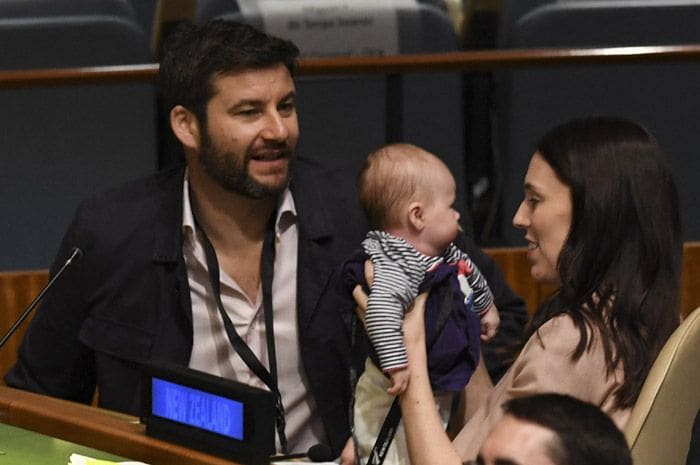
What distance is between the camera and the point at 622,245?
1906 millimetres

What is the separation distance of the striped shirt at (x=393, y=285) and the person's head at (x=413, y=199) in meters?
0.02

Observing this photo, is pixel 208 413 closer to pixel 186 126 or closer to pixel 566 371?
pixel 566 371

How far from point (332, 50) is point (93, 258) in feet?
3.15

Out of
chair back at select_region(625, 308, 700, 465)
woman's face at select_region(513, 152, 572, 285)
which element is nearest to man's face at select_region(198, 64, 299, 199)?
woman's face at select_region(513, 152, 572, 285)

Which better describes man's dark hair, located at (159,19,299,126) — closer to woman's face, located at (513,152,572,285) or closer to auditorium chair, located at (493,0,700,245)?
woman's face, located at (513,152,572,285)

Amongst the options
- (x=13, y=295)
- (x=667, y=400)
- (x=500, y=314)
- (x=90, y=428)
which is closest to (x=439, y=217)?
(x=500, y=314)

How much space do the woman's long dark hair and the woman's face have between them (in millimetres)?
19

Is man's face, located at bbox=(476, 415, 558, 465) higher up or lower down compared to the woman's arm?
higher up

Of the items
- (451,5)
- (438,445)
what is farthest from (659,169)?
(451,5)

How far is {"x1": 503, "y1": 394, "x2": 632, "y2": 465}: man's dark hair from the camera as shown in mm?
1378

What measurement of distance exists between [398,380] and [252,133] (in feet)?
1.88

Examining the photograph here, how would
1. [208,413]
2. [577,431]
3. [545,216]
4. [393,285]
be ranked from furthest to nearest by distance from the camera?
1. [393,285]
2. [545,216]
3. [208,413]
4. [577,431]

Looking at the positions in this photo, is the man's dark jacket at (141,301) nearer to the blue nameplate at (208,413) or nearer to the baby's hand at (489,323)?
the baby's hand at (489,323)

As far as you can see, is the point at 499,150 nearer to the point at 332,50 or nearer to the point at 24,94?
the point at 332,50
